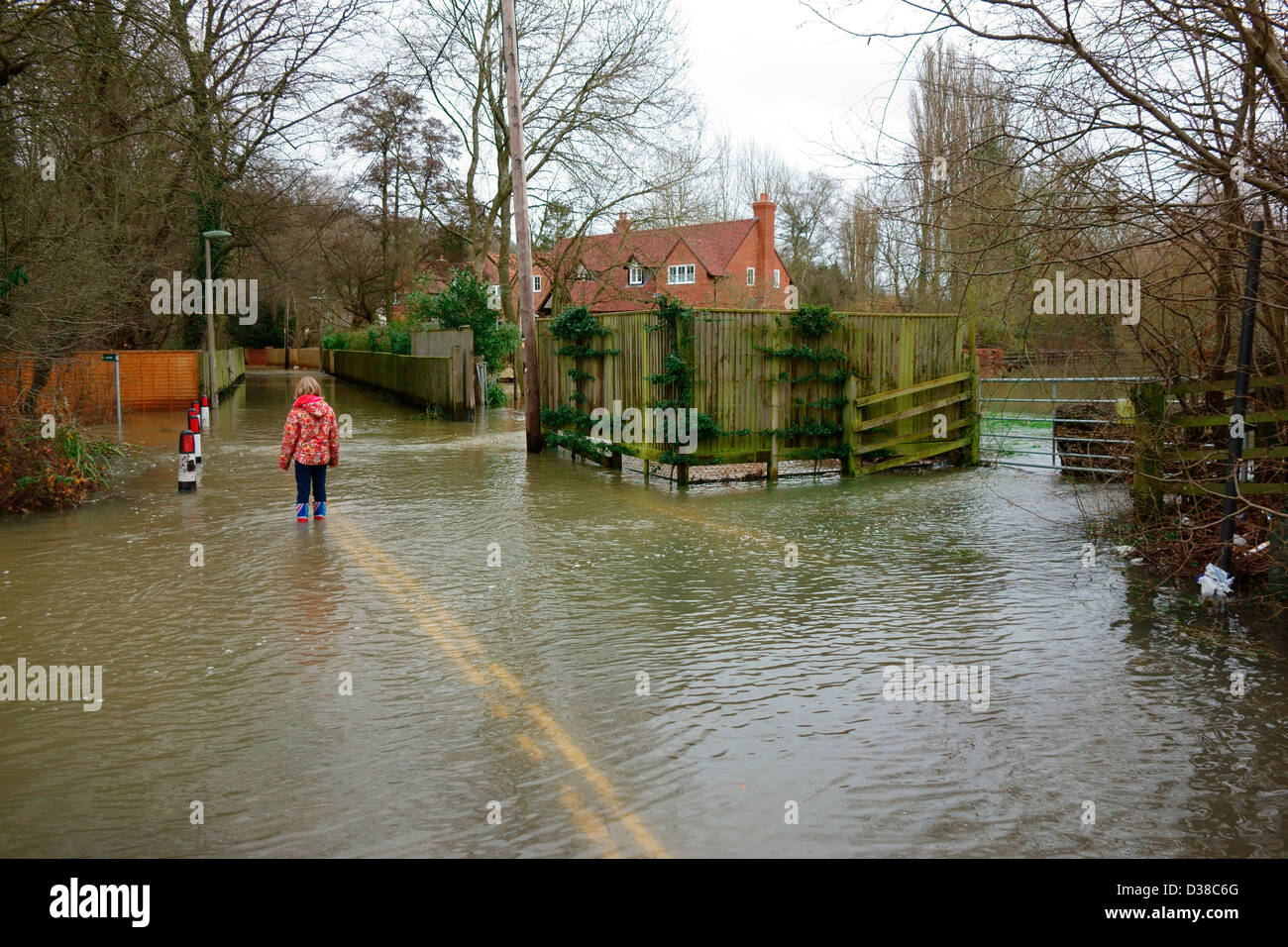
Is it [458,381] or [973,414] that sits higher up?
[458,381]

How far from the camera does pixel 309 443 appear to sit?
11.9 m

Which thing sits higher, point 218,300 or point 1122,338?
point 218,300

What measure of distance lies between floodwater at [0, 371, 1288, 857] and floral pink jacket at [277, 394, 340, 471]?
0.81 m

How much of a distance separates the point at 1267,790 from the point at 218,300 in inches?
1372

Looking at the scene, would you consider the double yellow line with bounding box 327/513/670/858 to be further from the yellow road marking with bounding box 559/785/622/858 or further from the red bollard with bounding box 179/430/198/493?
the red bollard with bounding box 179/430/198/493

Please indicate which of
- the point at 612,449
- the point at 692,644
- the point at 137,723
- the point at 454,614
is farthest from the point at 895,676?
the point at 612,449

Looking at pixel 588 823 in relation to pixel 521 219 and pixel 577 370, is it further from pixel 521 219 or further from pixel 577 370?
pixel 521 219

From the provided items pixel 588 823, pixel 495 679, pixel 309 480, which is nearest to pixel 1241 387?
pixel 495 679

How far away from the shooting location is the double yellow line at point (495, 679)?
4336 mm

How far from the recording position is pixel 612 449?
664 inches

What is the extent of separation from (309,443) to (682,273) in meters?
49.0

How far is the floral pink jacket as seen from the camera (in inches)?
470

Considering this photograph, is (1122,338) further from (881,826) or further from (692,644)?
(881,826)

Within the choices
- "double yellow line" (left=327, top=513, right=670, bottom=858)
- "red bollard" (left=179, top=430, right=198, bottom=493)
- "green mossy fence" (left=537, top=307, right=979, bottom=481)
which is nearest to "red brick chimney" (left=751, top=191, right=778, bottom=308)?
"green mossy fence" (left=537, top=307, right=979, bottom=481)
